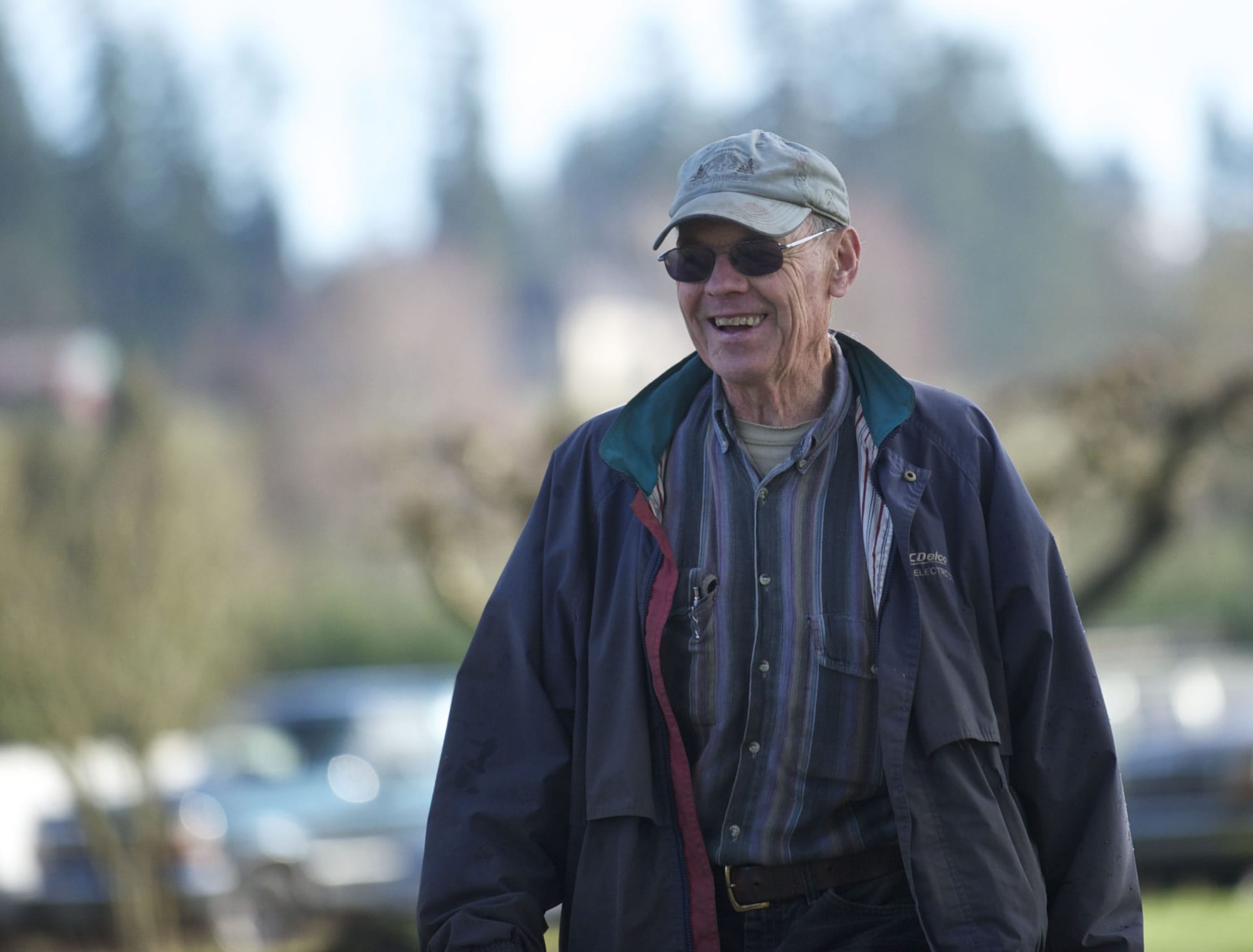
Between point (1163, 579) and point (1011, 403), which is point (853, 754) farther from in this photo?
point (1163, 579)

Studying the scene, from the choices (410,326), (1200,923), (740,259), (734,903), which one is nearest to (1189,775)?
(1200,923)

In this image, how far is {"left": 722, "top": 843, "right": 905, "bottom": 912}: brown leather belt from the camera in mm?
2590

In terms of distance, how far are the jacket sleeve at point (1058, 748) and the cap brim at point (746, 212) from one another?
25.3 inches

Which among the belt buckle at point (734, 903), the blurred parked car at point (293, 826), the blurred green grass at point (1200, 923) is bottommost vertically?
the blurred green grass at point (1200, 923)

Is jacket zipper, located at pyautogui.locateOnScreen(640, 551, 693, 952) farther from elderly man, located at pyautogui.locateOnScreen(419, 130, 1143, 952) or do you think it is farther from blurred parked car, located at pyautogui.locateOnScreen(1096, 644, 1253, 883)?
blurred parked car, located at pyautogui.locateOnScreen(1096, 644, 1253, 883)

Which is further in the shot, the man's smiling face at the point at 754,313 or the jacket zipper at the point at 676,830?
the man's smiling face at the point at 754,313

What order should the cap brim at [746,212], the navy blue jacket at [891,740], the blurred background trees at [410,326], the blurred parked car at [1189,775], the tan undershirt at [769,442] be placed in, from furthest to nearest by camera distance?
the blurred parked car at [1189,775]
the blurred background trees at [410,326]
the tan undershirt at [769,442]
the cap brim at [746,212]
the navy blue jacket at [891,740]

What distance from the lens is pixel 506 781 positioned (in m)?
2.71

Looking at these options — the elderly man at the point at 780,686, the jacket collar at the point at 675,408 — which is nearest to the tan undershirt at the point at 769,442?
the elderly man at the point at 780,686

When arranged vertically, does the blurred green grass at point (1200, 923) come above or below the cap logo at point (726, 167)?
below

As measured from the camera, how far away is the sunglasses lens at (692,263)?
2.79 metres

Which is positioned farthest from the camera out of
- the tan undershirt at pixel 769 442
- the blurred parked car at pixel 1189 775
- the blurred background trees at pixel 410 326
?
the blurred parked car at pixel 1189 775

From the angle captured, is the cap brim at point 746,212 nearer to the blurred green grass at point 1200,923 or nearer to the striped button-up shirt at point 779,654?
the striped button-up shirt at point 779,654

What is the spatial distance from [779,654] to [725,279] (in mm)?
686
